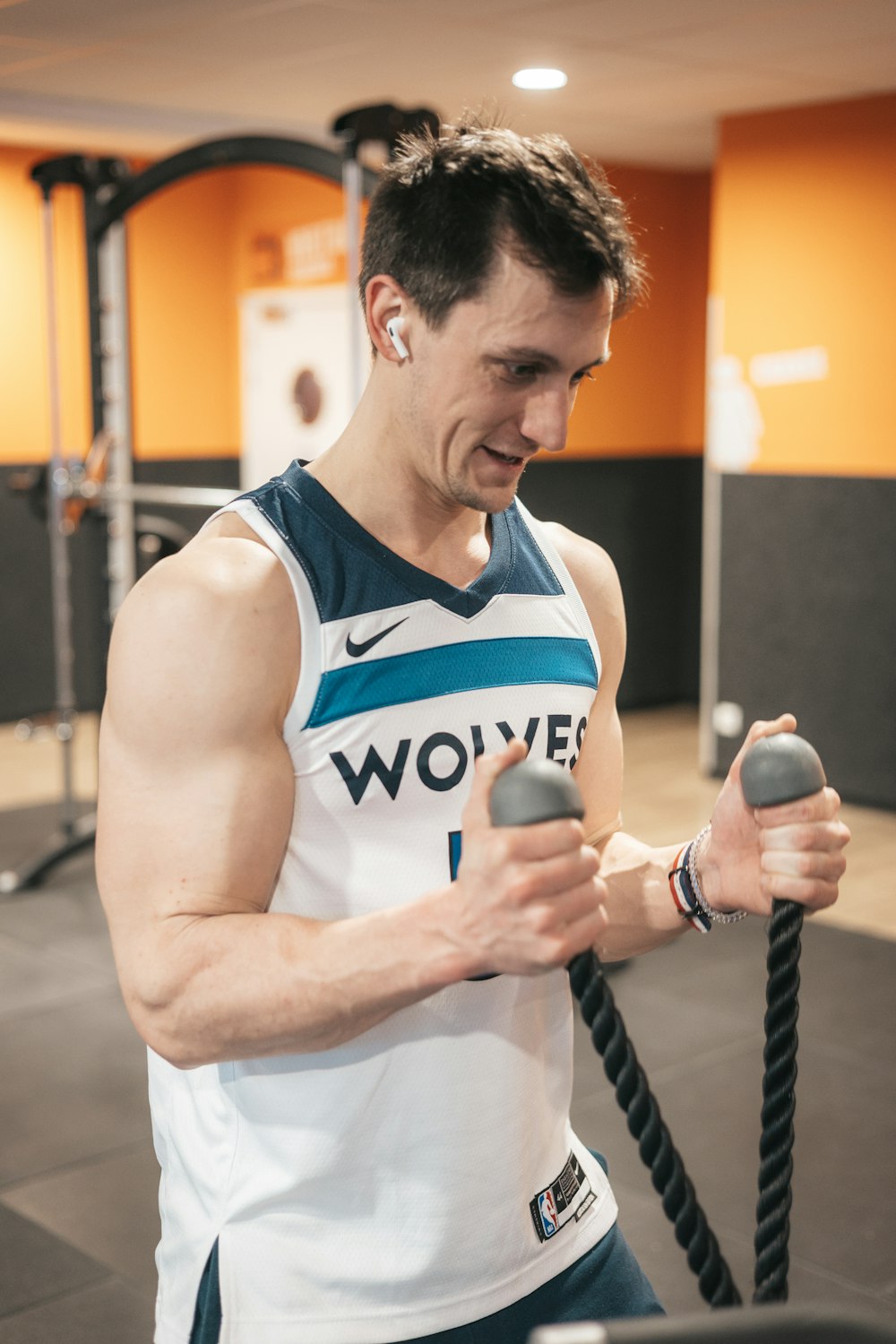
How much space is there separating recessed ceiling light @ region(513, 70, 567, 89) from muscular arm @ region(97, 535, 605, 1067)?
13.6 feet

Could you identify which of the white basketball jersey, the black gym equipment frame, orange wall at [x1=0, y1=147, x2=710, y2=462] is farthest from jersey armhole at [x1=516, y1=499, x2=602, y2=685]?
orange wall at [x1=0, y1=147, x2=710, y2=462]

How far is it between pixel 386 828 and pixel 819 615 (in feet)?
15.1

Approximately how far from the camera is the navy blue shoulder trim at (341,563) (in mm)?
1110

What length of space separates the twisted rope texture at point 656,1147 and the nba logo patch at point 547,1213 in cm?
29

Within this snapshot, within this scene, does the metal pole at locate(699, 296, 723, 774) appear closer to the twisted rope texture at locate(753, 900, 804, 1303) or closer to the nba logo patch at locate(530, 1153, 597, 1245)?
the nba logo patch at locate(530, 1153, 597, 1245)

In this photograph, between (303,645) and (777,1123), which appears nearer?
(777,1123)

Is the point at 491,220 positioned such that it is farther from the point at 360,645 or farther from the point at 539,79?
the point at 539,79

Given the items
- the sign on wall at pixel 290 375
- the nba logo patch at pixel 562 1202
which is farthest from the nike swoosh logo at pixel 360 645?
the sign on wall at pixel 290 375

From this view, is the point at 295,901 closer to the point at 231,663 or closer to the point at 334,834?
the point at 334,834

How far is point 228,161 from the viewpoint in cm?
390

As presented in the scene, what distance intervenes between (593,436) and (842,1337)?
252 inches

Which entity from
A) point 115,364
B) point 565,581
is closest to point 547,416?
point 565,581

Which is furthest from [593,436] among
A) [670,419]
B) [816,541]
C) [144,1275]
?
[144,1275]

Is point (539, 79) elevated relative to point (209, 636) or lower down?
elevated
